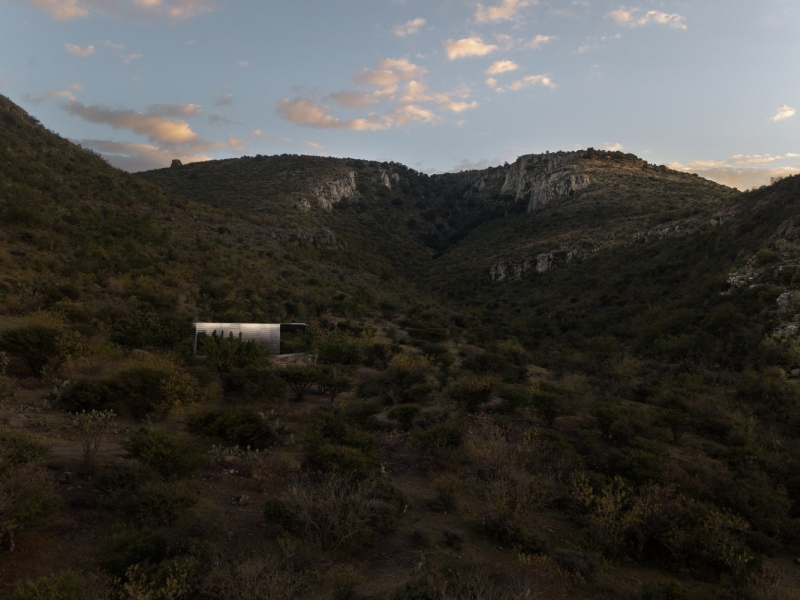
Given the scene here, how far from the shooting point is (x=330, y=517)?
8102 millimetres

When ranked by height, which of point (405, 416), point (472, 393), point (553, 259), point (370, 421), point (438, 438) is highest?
point (553, 259)

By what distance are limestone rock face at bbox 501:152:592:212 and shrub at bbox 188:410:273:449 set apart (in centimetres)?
8053

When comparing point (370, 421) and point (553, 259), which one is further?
point (553, 259)

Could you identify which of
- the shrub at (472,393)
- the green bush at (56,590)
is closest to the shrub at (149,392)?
the green bush at (56,590)

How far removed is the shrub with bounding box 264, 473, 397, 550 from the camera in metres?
8.12

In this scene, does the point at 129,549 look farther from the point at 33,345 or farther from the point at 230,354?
the point at 230,354

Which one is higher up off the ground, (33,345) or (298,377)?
(33,345)

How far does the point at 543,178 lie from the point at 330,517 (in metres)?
93.8

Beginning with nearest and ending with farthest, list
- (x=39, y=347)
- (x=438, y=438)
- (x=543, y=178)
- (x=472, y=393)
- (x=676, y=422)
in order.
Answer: (x=438, y=438)
(x=39, y=347)
(x=676, y=422)
(x=472, y=393)
(x=543, y=178)

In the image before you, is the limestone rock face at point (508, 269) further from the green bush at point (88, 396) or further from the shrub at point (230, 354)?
the green bush at point (88, 396)

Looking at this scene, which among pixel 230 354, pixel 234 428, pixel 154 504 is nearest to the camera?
pixel 154 504

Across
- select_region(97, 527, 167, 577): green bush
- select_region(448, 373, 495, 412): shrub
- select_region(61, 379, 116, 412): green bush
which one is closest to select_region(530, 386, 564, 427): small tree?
select_region(448, 373, 495, 412): shrub

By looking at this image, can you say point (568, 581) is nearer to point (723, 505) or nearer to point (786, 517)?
point (723, 505)

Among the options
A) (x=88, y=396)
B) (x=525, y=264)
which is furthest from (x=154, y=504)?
(x=525, y=264)
